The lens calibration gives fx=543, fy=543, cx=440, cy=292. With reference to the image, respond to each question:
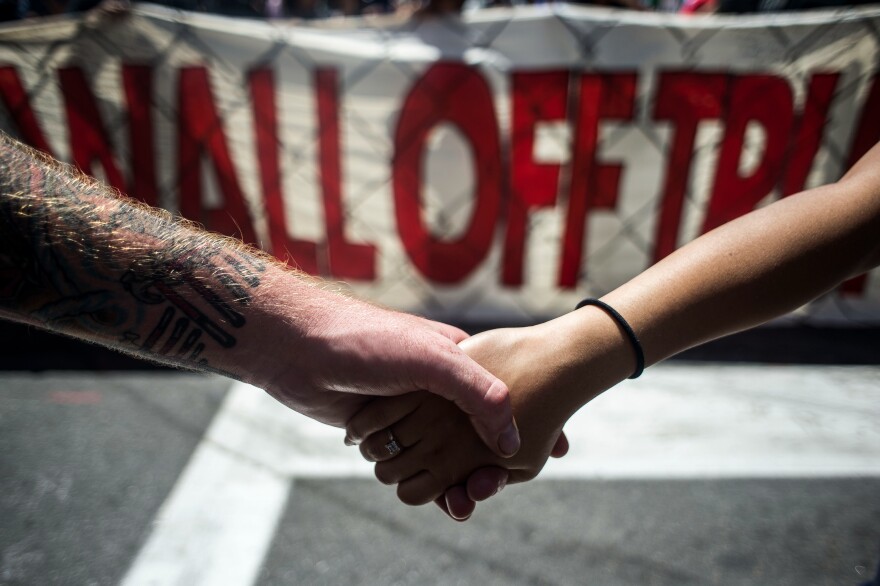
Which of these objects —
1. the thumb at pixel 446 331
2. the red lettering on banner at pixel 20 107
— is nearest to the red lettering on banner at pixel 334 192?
the red lettering on banner at pixel 20 107

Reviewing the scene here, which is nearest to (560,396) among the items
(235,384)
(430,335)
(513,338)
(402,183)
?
(513,338)

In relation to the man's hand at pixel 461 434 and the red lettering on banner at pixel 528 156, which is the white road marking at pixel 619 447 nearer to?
the man's hand at pixel 461 434

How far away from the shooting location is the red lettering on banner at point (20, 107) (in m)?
3.09

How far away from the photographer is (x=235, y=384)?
2725 millimetres

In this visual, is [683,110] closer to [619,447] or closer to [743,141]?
[743,141]

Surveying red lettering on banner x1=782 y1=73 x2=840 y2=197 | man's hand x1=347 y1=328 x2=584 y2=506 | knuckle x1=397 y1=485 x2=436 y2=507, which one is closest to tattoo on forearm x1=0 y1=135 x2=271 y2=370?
man's hand x1=347 y1=328 x2=584 y2=506

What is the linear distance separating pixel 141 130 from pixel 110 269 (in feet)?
8.15

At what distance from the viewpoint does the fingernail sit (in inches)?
48.9

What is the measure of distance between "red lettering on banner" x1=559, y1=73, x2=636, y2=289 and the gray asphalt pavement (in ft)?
5.01

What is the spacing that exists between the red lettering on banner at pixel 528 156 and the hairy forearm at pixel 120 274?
2.13m

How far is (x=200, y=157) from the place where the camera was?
321cm

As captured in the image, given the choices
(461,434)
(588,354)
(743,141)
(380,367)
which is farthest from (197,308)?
(743,141)

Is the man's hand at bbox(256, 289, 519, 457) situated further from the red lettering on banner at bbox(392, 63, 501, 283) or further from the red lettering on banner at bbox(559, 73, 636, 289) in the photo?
the red lettering on banner at bbox(559, 73, 636, 289)

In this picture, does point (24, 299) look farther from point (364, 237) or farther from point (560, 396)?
point (364, 237)
